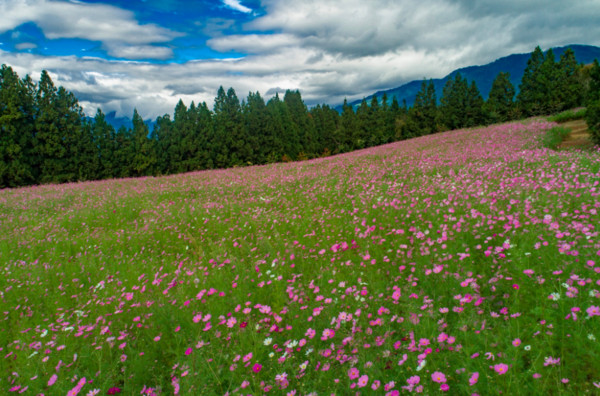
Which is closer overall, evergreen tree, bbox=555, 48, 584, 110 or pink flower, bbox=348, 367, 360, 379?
pink flower, bbox=348, 367, 360, 379

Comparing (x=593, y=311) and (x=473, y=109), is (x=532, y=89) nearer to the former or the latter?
(x=473, y=109)

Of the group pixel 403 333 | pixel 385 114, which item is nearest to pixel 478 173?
pixel 403 333

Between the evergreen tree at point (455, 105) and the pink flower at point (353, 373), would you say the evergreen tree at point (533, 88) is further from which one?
the pink flower at point (353, 373)

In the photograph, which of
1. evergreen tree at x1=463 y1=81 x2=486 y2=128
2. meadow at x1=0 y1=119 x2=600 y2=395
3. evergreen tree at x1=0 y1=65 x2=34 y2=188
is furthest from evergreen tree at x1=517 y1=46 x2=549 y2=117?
evergreen tree at x1=0 y1=65 x2=34 y2=188

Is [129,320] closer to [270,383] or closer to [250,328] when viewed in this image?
[250,328]

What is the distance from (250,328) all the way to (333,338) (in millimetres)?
774

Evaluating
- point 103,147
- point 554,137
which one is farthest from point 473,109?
point 103,147

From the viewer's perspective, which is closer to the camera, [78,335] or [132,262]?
[78,335]

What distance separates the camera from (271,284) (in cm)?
375

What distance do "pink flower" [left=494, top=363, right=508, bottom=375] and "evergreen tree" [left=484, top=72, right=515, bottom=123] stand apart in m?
46.5

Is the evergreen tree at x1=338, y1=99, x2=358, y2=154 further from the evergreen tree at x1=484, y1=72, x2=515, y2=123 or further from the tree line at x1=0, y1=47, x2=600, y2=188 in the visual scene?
the evergreen tree at x1=484, y1=72, x2=515, y2=123

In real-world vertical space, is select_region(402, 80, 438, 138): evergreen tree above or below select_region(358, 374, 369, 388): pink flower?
above

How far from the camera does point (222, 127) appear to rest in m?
36.6

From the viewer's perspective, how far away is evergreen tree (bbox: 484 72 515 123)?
4044 centimetres
